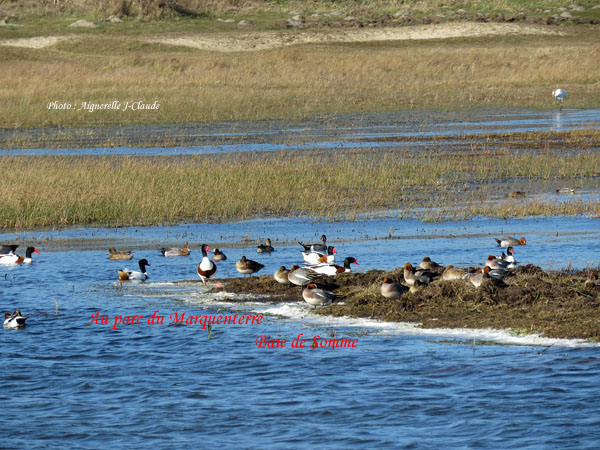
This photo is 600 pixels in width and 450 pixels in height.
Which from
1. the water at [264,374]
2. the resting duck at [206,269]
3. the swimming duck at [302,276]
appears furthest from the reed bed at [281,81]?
the swimming duck at [302,276]

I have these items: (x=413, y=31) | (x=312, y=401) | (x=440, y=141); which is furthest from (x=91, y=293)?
(x=413, y=31)

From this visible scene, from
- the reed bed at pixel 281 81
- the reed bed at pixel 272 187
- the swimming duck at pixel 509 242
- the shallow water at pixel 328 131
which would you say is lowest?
the reed bed at pixel 281 81

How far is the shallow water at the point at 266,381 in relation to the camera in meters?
9.03

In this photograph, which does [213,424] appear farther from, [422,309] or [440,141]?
[440,141]

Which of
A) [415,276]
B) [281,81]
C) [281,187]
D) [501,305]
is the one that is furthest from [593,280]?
[281,81]

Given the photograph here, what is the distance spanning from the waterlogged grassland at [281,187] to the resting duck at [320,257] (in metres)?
5.14

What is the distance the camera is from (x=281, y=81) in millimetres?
52375

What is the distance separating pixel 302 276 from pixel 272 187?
10285 millimetres

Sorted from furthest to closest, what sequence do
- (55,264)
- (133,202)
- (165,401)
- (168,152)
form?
(168,152) → (133,202) → (55,264) → (165,401)

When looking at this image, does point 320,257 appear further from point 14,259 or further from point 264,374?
Answer: point 14,259

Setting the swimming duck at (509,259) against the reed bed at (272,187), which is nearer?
the swimming duck at (509,259)

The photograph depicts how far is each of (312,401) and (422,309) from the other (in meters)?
3.10

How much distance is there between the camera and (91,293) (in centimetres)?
1482

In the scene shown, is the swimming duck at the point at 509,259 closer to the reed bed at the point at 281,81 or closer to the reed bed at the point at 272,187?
the reed bed at the point at 272,187
